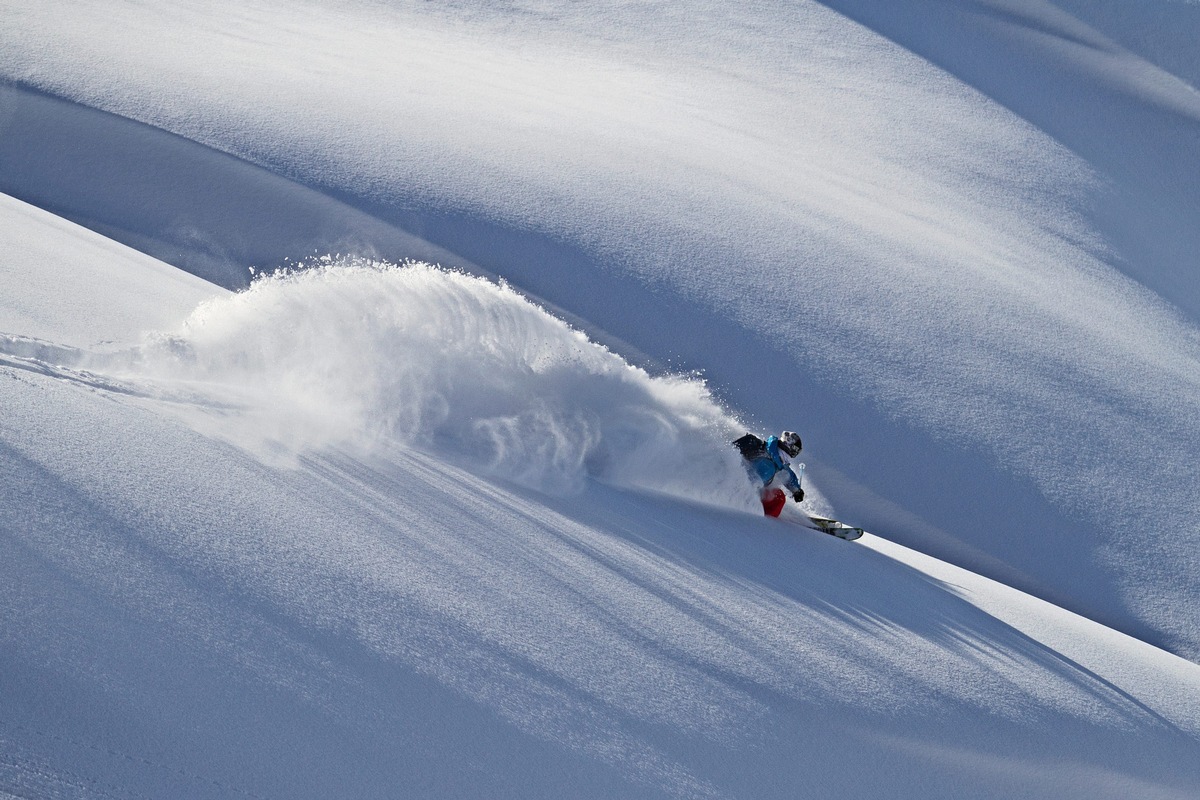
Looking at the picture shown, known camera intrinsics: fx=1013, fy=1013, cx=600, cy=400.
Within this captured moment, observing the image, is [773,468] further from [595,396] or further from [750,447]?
[595,396]

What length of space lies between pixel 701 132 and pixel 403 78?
13.5 feet

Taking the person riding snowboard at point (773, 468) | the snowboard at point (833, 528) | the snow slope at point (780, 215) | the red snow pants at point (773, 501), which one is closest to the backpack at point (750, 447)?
the person riding snowboard at point (773, 468)

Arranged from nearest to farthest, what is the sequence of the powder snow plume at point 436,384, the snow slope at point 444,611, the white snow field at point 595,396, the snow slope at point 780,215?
the snow slope at point 444,611 → the white snow field at point 595,396 → the powder snow plume at point 436,384 → the snow slope at point 780,215

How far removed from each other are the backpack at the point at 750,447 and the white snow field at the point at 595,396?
7.9 inches

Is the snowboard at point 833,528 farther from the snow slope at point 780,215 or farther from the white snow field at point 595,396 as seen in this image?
the snow slope at point 780,215

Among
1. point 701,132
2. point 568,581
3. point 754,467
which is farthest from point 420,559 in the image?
point 701,132

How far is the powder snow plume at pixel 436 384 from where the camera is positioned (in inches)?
247

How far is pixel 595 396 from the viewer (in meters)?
7.64

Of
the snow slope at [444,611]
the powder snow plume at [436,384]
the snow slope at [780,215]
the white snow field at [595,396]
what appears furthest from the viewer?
the snow slope at [780,215]

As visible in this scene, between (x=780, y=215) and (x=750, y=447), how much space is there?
15.8 ft

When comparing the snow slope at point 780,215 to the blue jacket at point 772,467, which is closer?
the blue jacket at point 772,467

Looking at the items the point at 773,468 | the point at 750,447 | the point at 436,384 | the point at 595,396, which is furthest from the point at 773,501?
the point at 436,384

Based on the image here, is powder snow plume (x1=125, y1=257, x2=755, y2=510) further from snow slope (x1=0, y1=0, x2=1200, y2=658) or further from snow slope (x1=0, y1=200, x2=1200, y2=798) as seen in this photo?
snow slope (x1=0, y1=0, x2=1200, y2=658)

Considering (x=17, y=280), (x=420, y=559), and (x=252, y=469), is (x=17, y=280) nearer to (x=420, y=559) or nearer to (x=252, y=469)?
(x=252, y=469)
